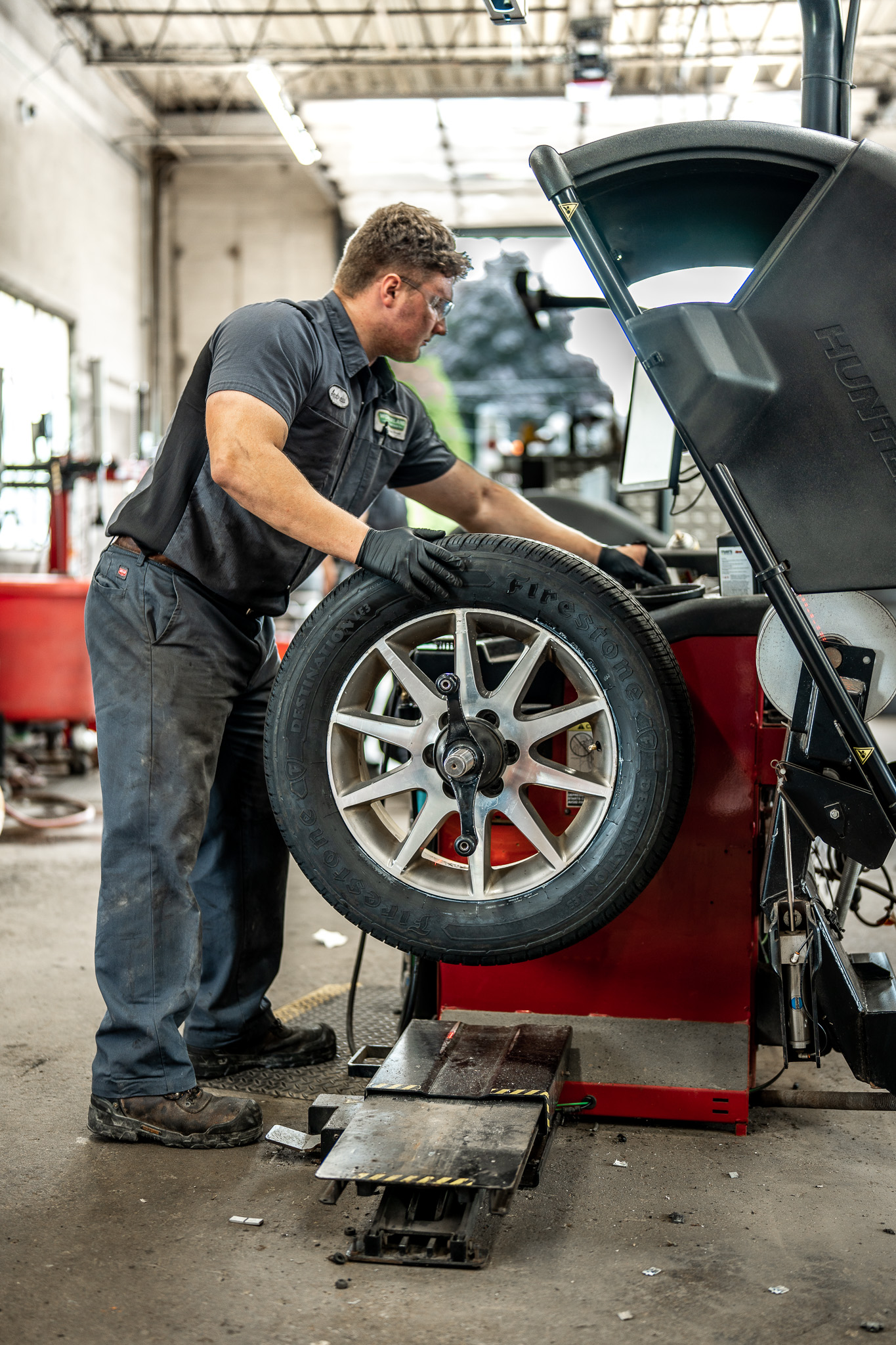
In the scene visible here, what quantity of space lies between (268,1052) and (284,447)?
53.2 inches

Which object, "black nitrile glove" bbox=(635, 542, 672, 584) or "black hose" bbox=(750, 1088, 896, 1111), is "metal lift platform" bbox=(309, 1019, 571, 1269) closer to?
"black hose" bbox=(750, 1088, 896, 1111)

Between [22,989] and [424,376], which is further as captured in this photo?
[424,376]

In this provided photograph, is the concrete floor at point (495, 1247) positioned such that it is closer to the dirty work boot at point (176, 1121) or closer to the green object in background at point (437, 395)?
the dirty work boot at point (176, 1121)

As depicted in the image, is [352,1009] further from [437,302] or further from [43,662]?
[43,662]

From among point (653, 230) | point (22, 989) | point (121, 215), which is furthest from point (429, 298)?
point (121, 215)

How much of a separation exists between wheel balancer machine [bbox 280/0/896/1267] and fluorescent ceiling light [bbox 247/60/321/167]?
27.7ft

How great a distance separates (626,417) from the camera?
3094 mm

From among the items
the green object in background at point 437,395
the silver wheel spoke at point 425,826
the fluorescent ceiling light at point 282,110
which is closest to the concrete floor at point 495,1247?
the silver wheel spoke at point 425,826

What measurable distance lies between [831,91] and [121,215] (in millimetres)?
12668

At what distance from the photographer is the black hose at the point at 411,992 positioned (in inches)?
97.8

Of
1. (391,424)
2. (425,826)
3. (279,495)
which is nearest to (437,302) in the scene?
(391,424)

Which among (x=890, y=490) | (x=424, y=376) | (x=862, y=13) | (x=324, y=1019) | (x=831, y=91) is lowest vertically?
(x=324, y=1019)

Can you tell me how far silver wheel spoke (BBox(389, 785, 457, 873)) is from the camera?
197cm

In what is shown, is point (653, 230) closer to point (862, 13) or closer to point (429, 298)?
point (429, 298)
